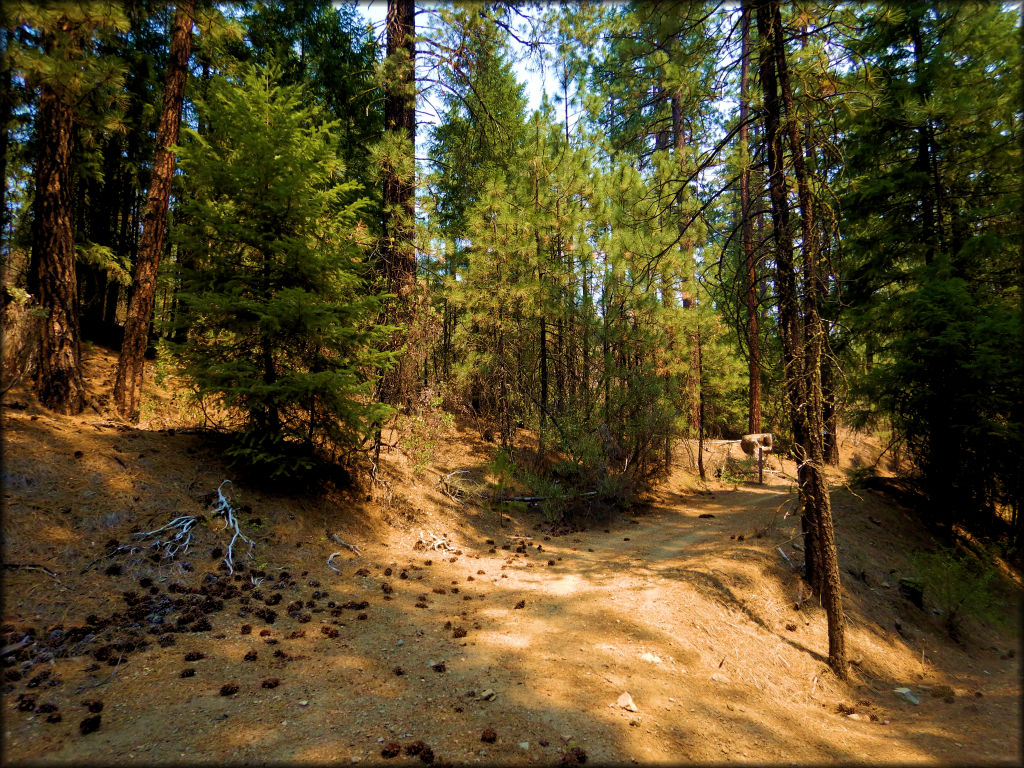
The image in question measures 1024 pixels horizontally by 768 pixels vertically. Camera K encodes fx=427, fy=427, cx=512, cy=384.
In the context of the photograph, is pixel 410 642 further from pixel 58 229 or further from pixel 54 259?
pixel 58 229

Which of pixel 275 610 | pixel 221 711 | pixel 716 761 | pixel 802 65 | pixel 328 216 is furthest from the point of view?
pixel 328 216

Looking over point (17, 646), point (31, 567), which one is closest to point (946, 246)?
point (17, 646)

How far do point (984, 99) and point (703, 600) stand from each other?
422 inches

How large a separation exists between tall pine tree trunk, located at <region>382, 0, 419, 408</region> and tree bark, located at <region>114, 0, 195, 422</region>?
11.2 ft

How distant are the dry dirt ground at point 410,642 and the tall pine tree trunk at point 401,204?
2131 millimetres

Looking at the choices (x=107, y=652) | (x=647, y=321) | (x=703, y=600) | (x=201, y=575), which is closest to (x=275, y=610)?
(x=201, y=575)

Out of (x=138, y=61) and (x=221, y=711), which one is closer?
(x=221, y=711)

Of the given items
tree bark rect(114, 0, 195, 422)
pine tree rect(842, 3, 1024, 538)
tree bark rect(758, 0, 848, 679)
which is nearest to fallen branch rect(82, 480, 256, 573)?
tree bark rect(114, 0, 195, 422)

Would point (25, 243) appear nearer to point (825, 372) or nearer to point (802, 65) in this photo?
point (802, 65)

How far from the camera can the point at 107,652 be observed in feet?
9.48

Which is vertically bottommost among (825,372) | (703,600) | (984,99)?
(703,600)

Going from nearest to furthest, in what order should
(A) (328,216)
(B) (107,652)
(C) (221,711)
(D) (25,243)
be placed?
(C) (221,711) → (B) (107,652) → (A) (328,216) → (D) (25,243)

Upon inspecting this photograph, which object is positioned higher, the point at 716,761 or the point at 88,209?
the point at 88,209

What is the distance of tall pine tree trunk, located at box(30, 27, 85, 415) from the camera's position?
5797 mm
